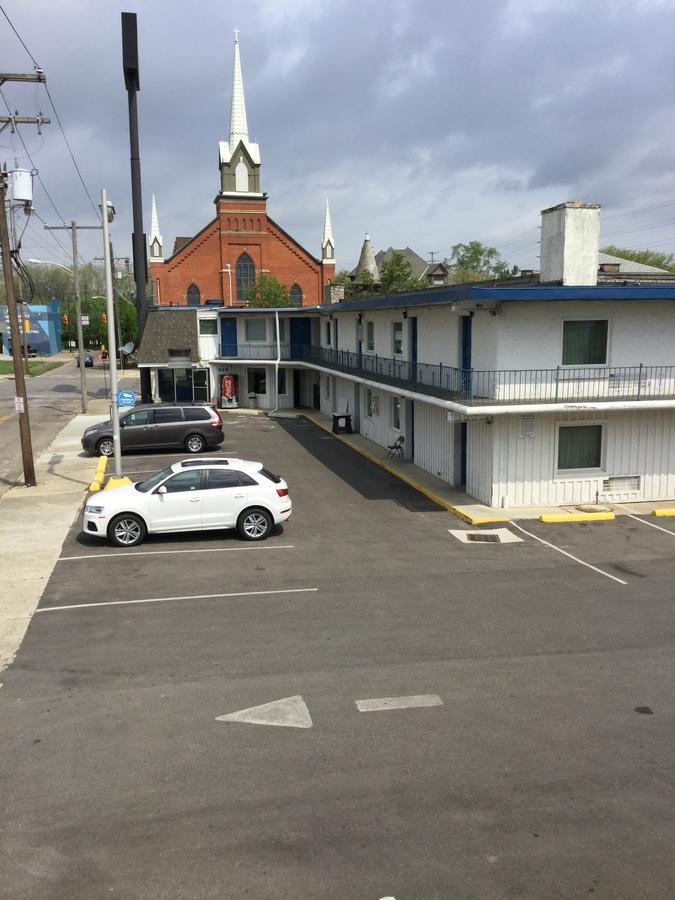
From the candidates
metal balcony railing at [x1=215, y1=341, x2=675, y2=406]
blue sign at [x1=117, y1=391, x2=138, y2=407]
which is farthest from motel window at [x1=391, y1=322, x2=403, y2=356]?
blue sign at [x1=117, y1=391, x2=138, y2=407]

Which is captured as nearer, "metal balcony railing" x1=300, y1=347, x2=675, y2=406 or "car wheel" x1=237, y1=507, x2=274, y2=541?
"car wheel" x1=237, y1=507, x2=274, y2=541

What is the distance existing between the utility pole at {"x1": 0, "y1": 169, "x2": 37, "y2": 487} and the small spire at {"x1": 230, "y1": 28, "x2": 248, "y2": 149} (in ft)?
164

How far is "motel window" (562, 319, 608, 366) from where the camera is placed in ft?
64.3

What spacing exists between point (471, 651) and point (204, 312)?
34.3m

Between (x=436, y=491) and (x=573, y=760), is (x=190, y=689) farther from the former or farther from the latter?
(x=436, y=491)

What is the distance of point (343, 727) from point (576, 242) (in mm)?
15008

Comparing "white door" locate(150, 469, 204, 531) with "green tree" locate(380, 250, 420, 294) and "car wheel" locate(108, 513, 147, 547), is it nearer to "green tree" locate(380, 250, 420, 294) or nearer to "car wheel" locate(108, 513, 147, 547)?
"car wheel" locate(108, 513, 147, 547)

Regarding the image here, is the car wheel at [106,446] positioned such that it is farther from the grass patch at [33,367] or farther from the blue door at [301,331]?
the grass patch at [33,367]

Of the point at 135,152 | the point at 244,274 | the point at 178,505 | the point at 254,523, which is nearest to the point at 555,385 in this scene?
the point at 254,523

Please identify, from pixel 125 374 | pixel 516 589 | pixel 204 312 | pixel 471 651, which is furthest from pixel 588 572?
pixel 125 374

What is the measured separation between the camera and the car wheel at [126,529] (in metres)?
16.1

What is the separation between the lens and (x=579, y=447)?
782 inches

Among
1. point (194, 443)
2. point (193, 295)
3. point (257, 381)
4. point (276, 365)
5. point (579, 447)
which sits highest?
point (193, 295)

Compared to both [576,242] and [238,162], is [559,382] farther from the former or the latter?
[238,162]
